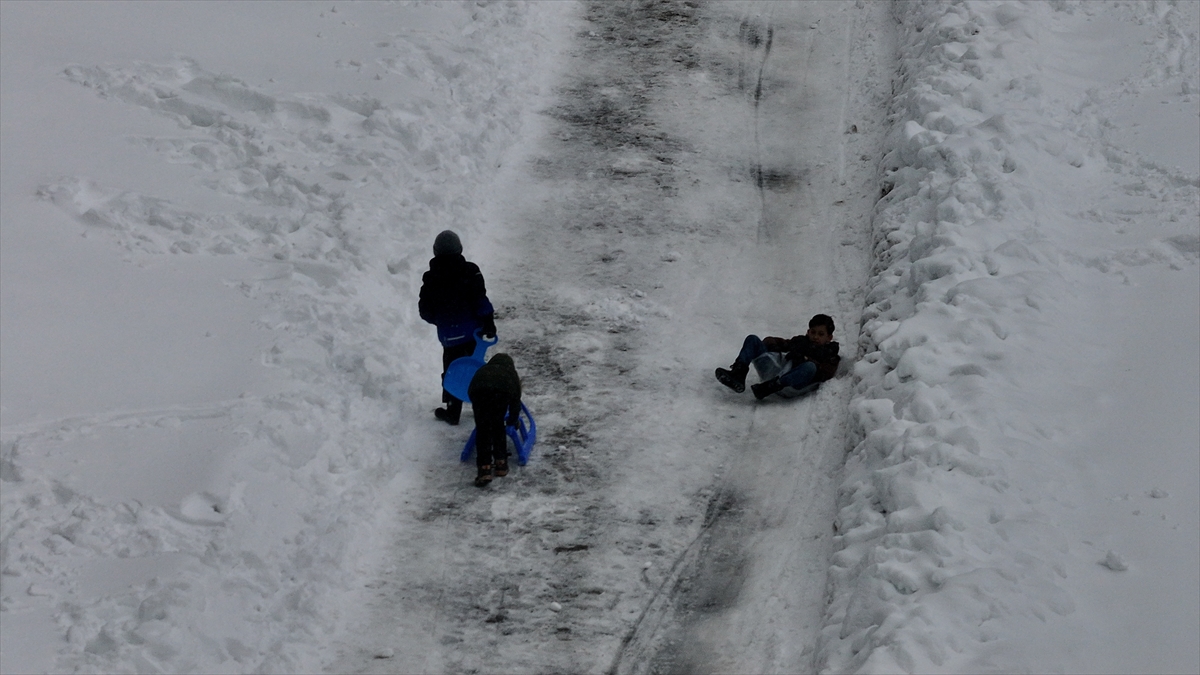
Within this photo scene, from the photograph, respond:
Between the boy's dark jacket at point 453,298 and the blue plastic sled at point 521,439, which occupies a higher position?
the boy's dark jacket at point 453,298

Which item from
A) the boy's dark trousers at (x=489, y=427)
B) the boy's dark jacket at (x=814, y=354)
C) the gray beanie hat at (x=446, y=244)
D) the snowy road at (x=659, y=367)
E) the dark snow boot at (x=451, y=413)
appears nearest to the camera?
the snowy road at (x=659, y=367)

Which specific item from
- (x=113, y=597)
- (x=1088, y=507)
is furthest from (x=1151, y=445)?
(x=113, y=597)

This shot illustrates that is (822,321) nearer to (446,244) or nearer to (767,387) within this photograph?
(767,387)

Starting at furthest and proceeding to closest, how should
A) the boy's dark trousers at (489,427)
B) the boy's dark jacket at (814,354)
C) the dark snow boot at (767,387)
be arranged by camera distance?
the boy's dark jacket at (814,354)
the dark snow boot at (767,387)
the boy's dark trousers at (489,427)

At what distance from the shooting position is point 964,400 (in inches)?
355

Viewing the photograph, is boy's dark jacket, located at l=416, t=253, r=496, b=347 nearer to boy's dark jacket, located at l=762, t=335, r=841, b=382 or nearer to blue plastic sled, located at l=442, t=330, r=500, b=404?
blue plastic sled, located at l=442, t=330, r=500, b=404

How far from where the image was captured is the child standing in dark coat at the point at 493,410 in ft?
29.9

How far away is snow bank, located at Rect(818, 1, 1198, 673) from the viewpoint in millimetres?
7273

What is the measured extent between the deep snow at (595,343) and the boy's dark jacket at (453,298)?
781 millimetres

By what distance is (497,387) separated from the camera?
30.0 feet

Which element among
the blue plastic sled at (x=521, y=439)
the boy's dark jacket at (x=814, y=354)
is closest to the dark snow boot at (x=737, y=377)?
the boy's dark jacket at (x=814, y=354)

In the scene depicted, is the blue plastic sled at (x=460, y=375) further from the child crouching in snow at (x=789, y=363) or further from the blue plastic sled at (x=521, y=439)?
the child crouching in snow at (x=789, y=363)

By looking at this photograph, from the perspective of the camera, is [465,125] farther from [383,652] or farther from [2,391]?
[383,652]

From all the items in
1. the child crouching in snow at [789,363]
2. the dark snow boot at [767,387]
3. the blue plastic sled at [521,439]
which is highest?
the child crouching in snow at [789,363]
